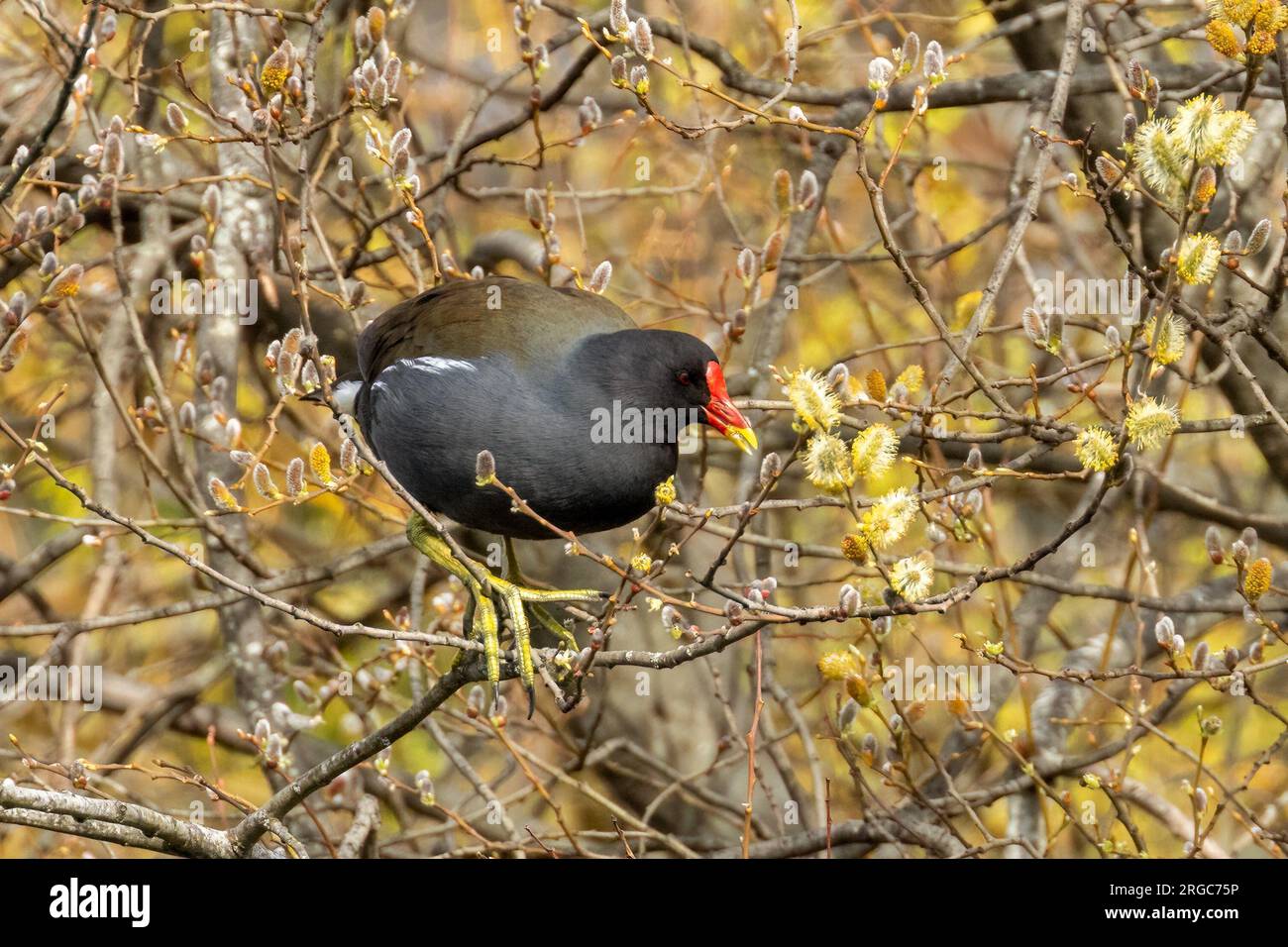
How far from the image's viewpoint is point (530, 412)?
3793 millimetres

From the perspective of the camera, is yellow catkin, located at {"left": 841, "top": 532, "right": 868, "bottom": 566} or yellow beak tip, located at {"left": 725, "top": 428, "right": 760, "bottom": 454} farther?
yellow beak tip, located at {"left": 725, "top": 428, "right": 760, "bottom": 454}

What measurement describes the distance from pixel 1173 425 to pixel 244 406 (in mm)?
6074

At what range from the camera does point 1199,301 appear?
5.26 meters

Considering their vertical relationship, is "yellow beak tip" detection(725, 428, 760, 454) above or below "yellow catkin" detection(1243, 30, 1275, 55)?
below

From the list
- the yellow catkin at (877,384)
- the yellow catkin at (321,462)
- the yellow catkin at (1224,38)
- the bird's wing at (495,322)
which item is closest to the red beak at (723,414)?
the bird's wing at (495,322)

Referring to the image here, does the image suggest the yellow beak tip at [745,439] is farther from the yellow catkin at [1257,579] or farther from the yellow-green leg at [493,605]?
the yellow catkin at [1257,579]

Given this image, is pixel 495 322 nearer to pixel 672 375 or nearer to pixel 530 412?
pixel 530 412

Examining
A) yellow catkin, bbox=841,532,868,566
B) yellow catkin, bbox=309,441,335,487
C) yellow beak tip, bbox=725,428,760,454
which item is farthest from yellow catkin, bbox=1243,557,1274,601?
yellow catkin, bbox=309,441,335,487

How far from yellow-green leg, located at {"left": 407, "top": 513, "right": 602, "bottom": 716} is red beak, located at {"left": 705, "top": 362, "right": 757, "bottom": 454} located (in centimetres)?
61

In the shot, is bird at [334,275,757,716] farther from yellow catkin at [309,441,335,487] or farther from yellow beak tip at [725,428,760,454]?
yellow catkin at [309,441,335,487]

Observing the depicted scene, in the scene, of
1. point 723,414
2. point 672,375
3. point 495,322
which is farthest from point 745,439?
point 495,322

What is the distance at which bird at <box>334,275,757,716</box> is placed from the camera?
3725mm

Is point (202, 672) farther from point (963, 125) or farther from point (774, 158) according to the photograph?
point (963, 125)
